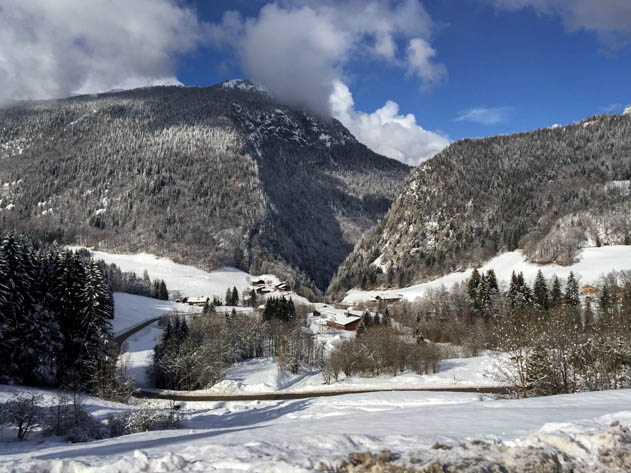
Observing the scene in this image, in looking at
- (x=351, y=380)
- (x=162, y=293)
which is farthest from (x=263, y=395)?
(x=162, y=293)

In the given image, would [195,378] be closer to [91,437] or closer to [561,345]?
[91,437]

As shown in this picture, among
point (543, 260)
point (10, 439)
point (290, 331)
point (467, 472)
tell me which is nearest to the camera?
point (467, 472)

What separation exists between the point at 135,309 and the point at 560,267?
14305 centimetres

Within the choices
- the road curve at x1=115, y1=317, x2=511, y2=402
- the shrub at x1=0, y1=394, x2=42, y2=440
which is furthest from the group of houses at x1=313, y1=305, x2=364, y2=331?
the shrub at x1=0, y1=394, x2=42, y2=440

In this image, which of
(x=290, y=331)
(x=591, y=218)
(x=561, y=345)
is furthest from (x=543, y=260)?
(x=561, y=345)

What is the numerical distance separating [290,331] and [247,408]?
36226 millimetres

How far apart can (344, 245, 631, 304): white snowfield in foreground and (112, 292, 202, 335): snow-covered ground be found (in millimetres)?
77797

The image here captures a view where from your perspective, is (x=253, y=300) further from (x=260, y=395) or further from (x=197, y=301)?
(x=260, y=395)

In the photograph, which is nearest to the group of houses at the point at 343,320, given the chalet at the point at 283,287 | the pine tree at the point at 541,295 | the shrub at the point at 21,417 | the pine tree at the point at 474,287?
the pine tree at the point at 474,287

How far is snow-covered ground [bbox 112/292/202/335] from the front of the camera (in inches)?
4107

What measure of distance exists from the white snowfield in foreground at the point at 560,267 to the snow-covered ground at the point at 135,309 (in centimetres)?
7780

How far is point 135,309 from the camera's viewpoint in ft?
396

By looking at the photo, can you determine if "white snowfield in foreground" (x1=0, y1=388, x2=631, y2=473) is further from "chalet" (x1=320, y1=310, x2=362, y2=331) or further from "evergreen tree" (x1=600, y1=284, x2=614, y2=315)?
"chalet" (x1=320, y1=310, x2=362, y2=331)

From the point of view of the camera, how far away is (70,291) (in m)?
45.1
